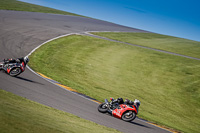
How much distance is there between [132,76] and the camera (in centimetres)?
2030

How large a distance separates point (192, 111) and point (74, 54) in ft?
44.5

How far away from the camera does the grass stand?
14.4m

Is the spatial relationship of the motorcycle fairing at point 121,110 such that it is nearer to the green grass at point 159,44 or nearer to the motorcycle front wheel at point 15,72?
the motorcycle front wheel at point 15,72

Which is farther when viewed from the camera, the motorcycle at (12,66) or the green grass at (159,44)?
the green grass at (159,44)

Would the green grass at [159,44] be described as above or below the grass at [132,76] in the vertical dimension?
above

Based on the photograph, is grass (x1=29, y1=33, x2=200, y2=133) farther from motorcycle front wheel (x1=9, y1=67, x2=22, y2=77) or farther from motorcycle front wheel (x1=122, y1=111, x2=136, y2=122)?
motorcycle front wheel (x1=9, y1=67, x2=22, y2=77)

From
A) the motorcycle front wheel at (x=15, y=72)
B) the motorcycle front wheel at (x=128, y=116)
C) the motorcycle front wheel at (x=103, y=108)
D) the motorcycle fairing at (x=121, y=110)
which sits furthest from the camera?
the motorcycle front wheel at (x=15, y=72)

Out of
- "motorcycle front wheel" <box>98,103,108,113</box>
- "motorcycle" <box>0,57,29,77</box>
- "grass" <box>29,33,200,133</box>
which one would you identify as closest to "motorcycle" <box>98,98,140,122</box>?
"motorcycle front wheel" <box>98,103,108,113</box>

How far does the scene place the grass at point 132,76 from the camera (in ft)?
47.3

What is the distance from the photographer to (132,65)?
77.3 ft

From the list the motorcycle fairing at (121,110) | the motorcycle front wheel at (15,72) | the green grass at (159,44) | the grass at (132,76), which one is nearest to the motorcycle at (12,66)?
the motorcycle front wheel at (15,72)

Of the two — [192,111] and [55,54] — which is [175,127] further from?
[55,54]

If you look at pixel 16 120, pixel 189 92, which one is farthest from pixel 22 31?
pixel 16 120

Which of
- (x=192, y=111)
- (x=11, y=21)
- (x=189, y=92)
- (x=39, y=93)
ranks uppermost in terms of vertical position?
(x=11, y=21)
